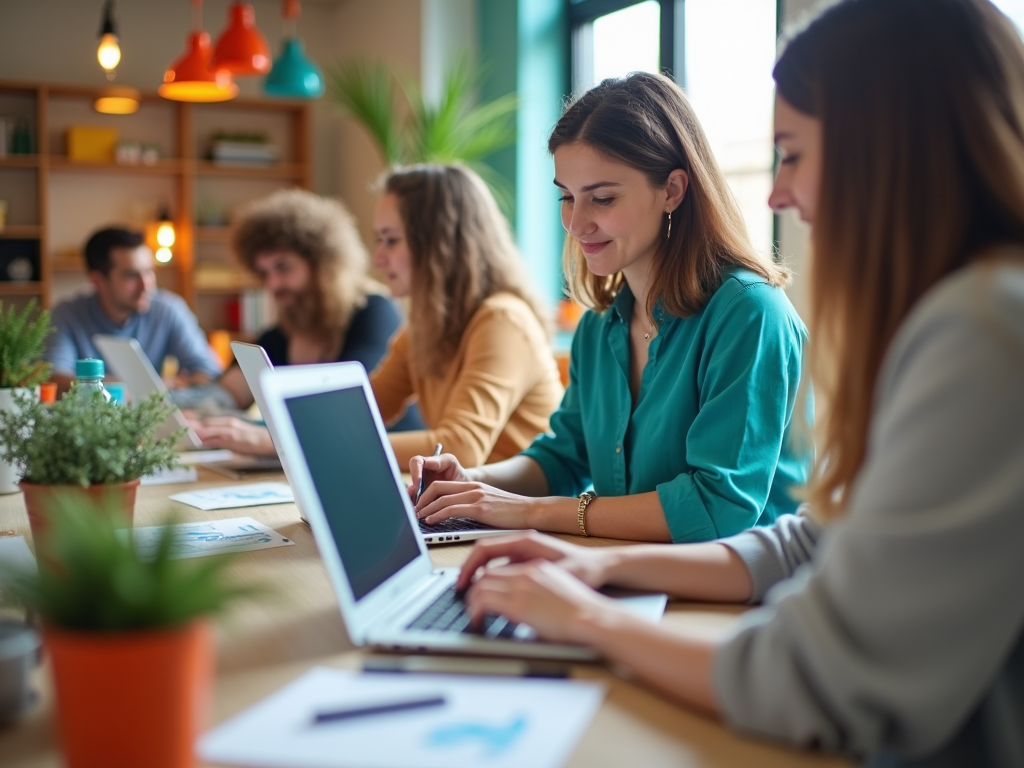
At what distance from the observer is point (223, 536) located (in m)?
1.45

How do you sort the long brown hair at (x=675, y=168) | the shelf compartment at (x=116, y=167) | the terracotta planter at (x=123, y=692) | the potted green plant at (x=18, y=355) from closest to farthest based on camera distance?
1. the terracotta planter at (x=123, y=692)
2. the long brown hair at (x=675, y=168)
3. the potted green plant at (x=18, y=355)
4. the shelf compartment at (x=116, y=167)

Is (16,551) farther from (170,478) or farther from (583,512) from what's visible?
(583,512)

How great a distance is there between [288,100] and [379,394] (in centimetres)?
396

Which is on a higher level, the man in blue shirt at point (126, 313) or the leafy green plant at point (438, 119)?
the leafy green plant at point (438, 119)

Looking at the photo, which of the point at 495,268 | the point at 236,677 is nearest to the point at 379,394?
the point at 495,268

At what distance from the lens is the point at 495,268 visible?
239 cm

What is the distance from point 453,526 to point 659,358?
0.44 metres

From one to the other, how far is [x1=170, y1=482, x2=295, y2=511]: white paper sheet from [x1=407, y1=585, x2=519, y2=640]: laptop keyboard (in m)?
0.75

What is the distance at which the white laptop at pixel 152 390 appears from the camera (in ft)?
6.93

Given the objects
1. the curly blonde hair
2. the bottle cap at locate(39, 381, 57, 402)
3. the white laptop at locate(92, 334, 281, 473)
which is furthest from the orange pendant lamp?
the bottle cap at locate(39, 381, 57, 402)

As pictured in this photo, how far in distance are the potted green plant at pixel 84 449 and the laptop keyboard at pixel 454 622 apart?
0.38m

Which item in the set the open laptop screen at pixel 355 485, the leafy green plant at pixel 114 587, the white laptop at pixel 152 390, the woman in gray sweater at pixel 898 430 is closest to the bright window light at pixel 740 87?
the white laptop at pixel 152 390

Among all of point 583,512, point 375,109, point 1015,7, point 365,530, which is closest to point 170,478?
point 583,512

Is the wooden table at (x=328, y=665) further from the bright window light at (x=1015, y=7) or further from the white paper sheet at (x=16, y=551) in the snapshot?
the bright window light at (x=1015, y=7)
